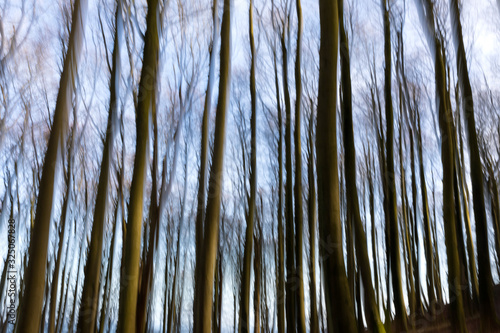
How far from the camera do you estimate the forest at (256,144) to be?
3350 mm

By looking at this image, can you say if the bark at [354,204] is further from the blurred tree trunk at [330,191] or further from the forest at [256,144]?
the blurred tree trunk at [330,191]

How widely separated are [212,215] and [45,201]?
150 cm

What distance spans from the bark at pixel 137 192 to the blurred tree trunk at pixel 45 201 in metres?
0.59

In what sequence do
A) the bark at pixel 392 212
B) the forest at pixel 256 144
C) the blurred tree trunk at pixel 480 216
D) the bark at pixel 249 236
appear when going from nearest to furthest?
the forest at pixel 256 144 → the blurred tree trunk at pixel 480 216 → the bark at pixel 392 212 → the bark at pixel 249 236

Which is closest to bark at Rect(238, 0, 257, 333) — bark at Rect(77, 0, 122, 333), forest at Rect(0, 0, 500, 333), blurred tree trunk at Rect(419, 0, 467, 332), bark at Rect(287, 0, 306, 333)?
forest at Rect(0, 0, 500, 333)

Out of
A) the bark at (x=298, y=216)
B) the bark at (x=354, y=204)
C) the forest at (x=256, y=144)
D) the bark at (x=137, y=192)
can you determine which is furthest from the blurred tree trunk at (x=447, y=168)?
the bark at (x=137, y=192)

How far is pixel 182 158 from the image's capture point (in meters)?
7.80

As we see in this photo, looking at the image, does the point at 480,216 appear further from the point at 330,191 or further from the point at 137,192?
the point at 137,192

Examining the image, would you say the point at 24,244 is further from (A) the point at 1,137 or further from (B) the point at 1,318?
(A) the point at 1,137

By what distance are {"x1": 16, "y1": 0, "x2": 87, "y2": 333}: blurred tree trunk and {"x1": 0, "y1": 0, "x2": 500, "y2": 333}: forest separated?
0.06 feet

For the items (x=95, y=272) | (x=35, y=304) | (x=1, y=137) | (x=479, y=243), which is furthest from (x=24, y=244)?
(x=479, y=243)

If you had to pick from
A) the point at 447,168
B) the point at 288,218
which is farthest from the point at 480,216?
the point at 288,218

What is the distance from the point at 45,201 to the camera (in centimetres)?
341

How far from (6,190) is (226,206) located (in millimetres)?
4332
